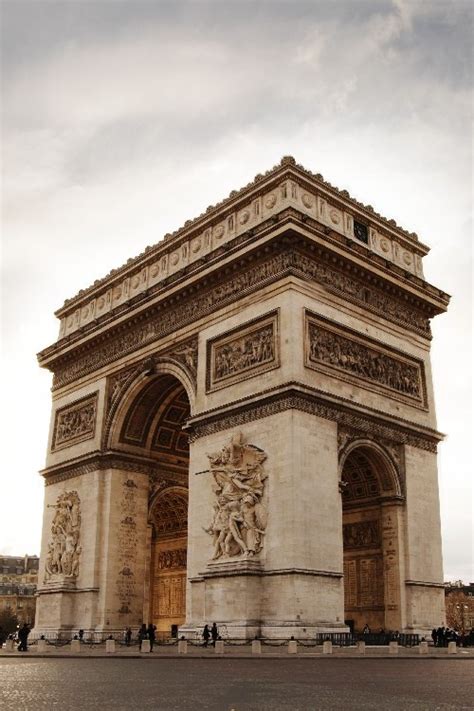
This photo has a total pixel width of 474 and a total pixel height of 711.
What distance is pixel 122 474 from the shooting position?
3138 centimetres

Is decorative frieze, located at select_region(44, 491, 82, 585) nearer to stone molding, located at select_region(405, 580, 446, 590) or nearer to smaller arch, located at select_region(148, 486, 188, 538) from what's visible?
smaller arch, located at select_region(148, 486, 188, 538)

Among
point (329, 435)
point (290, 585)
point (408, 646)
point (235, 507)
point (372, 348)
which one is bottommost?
point (408, 646)

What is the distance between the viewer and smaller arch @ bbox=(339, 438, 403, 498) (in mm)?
26422

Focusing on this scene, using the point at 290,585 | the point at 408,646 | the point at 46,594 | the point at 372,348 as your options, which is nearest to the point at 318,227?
the point at 372,348

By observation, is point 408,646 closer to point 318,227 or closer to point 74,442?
point 318,227

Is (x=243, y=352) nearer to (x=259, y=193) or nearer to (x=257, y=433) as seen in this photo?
(x=257, y=433)

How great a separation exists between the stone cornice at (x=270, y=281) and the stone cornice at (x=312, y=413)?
379 centimetres

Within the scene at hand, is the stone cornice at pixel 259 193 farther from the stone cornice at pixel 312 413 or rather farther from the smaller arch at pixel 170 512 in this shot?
the smaller arch at pixel 170 512

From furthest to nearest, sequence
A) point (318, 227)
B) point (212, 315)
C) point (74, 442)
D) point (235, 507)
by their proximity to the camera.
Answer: point (74, 442)
point (212, 315)
point (318, 227)
point (235, 507)

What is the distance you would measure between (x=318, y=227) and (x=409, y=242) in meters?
6.58

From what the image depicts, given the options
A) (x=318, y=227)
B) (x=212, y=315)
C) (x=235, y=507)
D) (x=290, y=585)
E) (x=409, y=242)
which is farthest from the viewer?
(x=409, y=242)

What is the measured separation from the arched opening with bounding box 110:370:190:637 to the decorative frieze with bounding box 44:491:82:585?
2.85 metres

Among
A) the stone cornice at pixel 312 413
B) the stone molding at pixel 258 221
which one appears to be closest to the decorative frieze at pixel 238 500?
the stone cornice at pixel 312 413

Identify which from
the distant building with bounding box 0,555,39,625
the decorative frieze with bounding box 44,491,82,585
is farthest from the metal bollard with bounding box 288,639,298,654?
the distant building with bounding box 0,555,39,625
